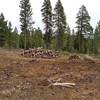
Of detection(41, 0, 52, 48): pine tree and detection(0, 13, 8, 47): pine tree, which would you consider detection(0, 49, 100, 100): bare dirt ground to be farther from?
detection(0, 13, 8, 47): pine tree

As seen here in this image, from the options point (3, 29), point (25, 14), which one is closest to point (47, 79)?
point (25, 14)

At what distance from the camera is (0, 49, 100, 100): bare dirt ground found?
53.3 feet

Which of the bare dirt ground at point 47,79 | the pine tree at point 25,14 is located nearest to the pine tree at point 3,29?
the pine tree at point 25,14

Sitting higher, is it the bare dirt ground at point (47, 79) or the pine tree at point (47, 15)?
the pine tree at point (47, 15)

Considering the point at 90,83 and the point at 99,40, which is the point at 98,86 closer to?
the point at 90,83

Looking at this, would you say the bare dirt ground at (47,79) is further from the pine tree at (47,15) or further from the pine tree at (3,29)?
the pine tree at (3,29)

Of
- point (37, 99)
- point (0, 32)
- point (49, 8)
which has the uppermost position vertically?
point (49, 8)

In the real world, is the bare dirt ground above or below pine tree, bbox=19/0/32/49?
below

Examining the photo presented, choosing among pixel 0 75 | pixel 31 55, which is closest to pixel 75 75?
pixel 0 75

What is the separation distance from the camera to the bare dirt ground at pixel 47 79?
53.3 ft

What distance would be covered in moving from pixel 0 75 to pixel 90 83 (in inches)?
257

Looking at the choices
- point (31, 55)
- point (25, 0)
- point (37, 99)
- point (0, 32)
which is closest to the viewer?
point (37, 99)

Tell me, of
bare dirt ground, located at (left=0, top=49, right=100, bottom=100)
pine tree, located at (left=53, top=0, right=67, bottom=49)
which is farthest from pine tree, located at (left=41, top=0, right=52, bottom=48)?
bare dirt ground, located at (left=0, top=49, right=100, bottom=100)

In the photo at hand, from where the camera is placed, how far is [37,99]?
1548 cm
